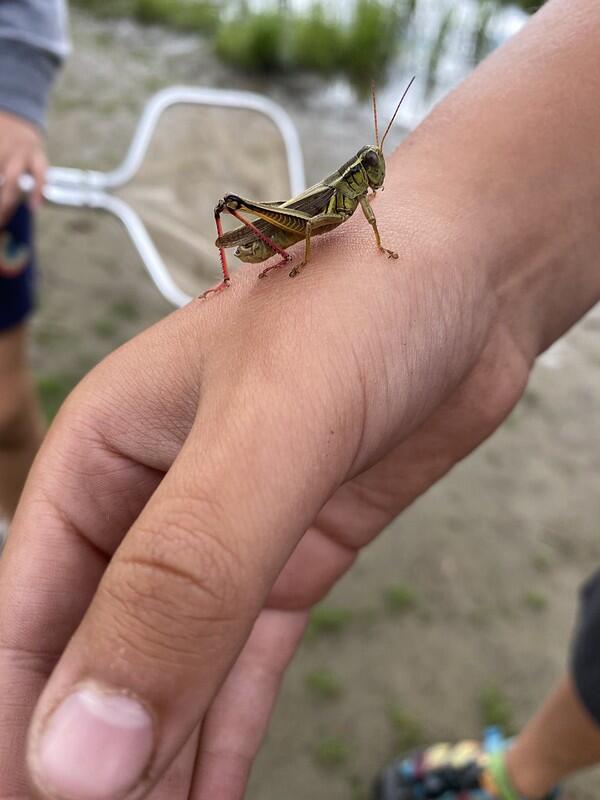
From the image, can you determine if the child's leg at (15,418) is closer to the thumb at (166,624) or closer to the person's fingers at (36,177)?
the person's fingers at (36,177)

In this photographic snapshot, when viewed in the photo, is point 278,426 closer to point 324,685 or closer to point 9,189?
point 9,189

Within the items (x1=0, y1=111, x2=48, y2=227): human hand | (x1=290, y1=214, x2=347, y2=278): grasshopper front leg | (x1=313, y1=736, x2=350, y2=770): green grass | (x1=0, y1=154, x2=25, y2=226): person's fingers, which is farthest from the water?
(x1=313, y1=736, x2=350, y2=770): green grass

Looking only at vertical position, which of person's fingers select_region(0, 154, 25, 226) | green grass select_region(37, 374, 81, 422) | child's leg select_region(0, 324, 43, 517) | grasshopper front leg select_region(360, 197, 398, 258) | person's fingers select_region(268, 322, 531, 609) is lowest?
green grass select_region(37, 374, 81, 422)

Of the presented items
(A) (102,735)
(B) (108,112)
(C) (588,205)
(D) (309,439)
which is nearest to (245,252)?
(D) (309,439)

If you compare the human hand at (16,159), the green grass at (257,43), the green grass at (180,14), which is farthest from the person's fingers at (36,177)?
the green grass at (180,14)

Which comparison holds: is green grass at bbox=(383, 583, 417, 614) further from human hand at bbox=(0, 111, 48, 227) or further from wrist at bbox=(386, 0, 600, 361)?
human hand at bbox=(0, 111, 48, 227)
